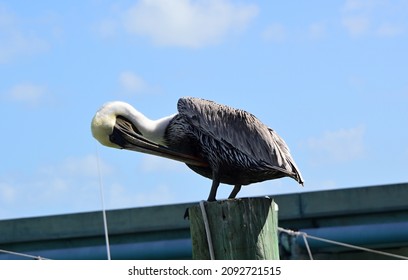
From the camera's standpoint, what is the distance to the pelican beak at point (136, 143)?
21.5 feet

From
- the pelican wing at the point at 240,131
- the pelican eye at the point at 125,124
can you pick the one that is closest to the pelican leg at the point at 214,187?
the pelican wing at the point at 240,131

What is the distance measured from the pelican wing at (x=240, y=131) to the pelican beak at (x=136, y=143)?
9.9 inches

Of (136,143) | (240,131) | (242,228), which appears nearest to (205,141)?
(240,131)

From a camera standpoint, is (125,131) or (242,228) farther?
(125,131)

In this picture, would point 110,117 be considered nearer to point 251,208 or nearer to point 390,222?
point 251,208

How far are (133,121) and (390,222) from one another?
8.54 meters

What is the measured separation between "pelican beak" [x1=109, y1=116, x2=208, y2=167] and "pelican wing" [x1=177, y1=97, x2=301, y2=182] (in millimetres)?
252

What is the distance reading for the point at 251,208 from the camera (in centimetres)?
589

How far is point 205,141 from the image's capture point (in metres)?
6.66

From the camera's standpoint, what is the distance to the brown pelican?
646 cm

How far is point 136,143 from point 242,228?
109cm

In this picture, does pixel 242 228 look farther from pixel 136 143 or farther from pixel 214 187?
pixel 136 143
